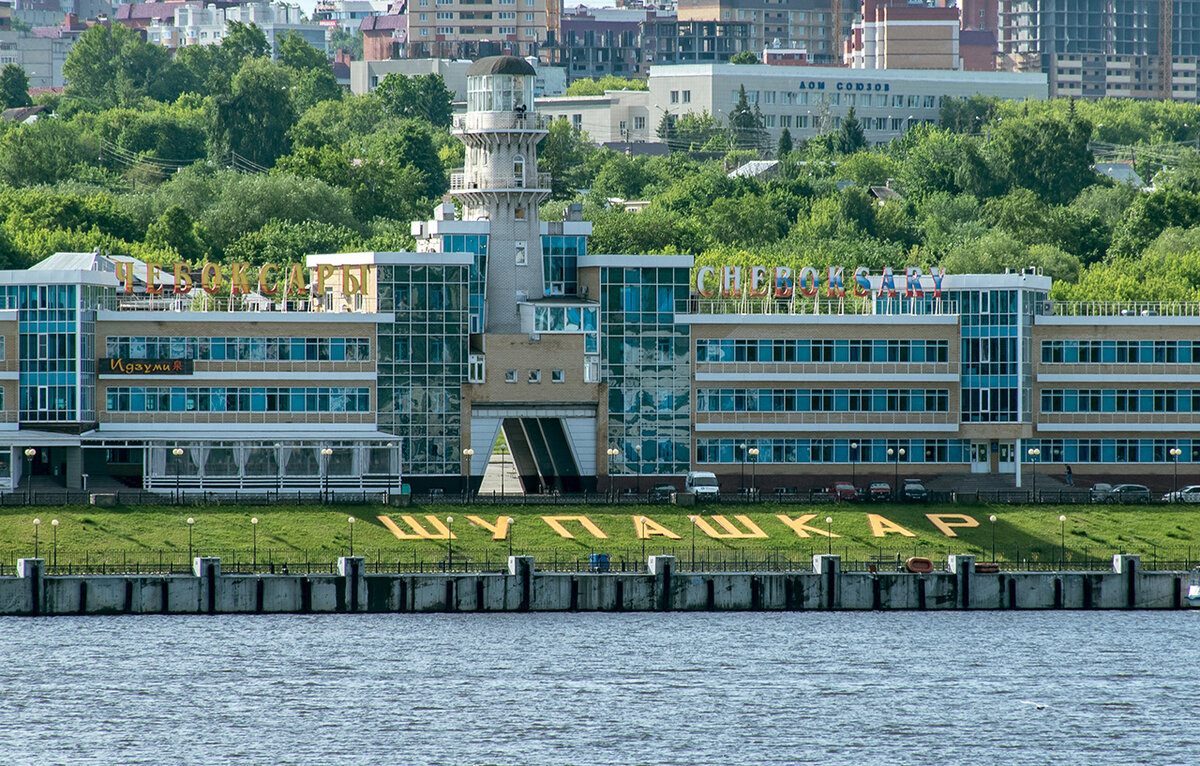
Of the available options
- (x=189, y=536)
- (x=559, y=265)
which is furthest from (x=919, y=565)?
(x=189, y=536)

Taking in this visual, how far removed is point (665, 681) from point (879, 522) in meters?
37.3

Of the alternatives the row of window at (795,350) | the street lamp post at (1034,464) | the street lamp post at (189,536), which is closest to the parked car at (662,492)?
the row of window at (795,350)

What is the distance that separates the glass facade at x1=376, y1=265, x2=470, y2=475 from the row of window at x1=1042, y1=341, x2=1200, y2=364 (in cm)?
4600

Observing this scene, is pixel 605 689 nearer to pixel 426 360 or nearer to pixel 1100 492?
pixel 426 360

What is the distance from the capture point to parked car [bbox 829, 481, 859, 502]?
172 metres

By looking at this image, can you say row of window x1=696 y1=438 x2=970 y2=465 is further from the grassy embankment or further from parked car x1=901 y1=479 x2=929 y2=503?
the grassy embankment

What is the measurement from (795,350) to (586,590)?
3853 centimetres

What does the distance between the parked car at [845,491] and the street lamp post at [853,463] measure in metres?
1.45

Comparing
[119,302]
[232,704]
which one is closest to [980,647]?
[232,704]

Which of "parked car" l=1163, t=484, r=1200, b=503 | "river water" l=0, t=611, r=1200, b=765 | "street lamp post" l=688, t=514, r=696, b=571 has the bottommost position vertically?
"river water" l=0, t=611, r=1200, b=765

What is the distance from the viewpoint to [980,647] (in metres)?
145

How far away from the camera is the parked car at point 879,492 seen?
172 m

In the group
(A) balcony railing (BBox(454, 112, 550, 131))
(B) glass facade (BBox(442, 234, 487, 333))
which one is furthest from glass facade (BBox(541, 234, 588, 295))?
(A) balcony railing (BBox(454, 112, 550, 131))

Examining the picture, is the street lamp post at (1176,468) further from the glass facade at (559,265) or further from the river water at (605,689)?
the glass facade at (559,265)
